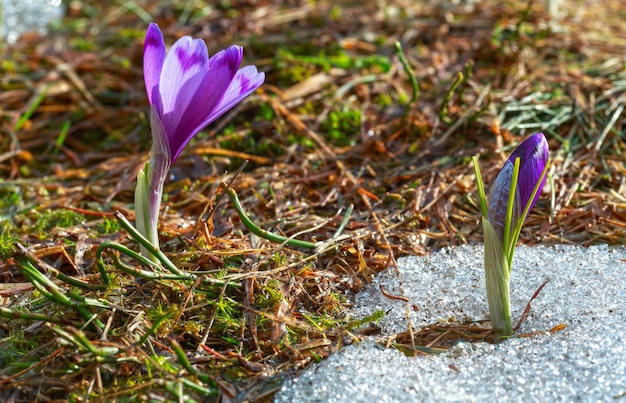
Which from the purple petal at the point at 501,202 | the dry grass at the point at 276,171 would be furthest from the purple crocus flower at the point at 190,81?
the purple petal at the point at 501,202

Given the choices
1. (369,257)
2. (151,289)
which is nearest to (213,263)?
(151,289)

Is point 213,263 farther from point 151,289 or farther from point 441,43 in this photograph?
point 441,43

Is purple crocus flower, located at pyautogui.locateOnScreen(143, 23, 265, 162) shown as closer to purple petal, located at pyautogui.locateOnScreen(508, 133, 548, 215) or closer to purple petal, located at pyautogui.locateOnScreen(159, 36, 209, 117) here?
purple petal, located at pyautogui.locateOnScreen(159, 36, 209, 117)

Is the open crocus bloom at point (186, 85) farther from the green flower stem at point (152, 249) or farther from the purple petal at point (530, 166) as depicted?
the purple petal at point (530, 166)

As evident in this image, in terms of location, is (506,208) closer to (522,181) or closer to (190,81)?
(522,181)

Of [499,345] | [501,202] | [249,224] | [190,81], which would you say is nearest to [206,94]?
[190,81]

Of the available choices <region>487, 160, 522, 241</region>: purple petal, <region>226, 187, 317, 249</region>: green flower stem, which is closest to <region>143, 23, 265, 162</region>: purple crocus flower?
→ <region>226, 187, 317, 249</region>: green flower stem
